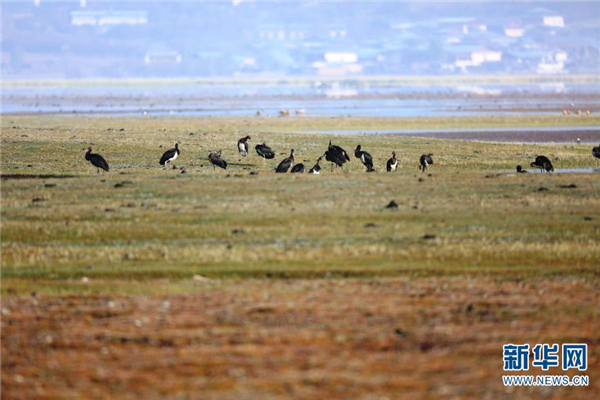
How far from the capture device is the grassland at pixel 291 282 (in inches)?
637

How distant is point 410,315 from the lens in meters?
19.0

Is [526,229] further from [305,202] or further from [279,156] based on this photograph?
[279,156]

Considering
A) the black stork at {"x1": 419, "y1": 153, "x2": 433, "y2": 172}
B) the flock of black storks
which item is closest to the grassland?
the flock of black storks

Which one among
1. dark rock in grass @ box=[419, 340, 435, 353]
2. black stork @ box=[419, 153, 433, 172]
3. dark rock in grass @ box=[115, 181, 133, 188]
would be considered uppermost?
black stork @ box=[419, 153, 433, 172]

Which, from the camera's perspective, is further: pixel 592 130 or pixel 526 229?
pixel 592 130

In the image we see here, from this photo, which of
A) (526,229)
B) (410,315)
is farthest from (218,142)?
(410,315)

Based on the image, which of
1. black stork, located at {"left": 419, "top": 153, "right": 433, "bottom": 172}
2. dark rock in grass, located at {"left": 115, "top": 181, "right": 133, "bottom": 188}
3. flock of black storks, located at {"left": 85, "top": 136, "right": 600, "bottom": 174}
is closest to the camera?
dark rock in grass, located at {"left": 115, "top": 181, "right": 133, "bottom": 188}

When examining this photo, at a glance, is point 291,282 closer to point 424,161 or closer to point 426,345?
point 426,345

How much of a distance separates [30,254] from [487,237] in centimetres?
1062

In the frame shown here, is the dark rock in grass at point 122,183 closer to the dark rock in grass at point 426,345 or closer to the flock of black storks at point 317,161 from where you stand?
the flock of black storks at point 317,161

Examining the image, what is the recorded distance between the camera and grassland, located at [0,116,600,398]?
53.1 ft

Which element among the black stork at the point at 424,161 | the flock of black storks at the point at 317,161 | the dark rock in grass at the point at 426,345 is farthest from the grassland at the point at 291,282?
the black stork at the point at 424,161

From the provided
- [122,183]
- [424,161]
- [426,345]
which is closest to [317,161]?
[424,161]

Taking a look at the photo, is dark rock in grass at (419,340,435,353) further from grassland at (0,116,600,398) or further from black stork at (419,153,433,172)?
black stork at (419,153,433,172)
